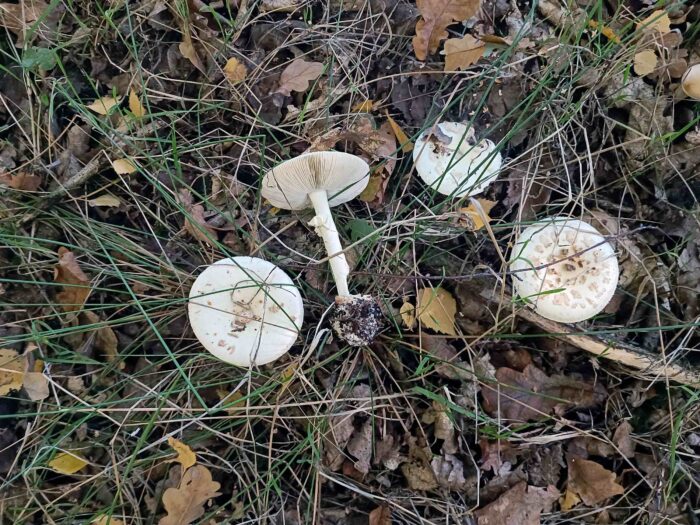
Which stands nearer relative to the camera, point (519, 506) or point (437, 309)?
point (519, 506)

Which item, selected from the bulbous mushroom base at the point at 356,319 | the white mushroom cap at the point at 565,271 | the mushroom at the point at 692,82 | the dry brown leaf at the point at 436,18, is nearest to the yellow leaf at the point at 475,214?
the white mushroom cap at the point at 565,271

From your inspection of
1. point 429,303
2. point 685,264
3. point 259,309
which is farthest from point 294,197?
point 685,264

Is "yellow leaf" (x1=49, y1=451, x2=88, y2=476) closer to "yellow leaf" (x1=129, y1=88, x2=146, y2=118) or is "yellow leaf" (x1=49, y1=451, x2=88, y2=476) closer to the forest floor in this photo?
the forest floor

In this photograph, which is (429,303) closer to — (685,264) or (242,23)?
(685,264)

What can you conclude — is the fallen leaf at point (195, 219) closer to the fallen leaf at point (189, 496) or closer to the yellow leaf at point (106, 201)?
the yellow leaf at point (106, 201)

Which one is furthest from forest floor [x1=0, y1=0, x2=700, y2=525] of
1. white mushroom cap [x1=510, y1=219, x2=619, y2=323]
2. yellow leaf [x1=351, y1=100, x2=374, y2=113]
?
white mushroom cap [x1=510, y1=219, x2=619, y2=323]

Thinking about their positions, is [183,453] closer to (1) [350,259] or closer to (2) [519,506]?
(1) [350,259]

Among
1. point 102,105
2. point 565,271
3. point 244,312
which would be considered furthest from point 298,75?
point 565,271
